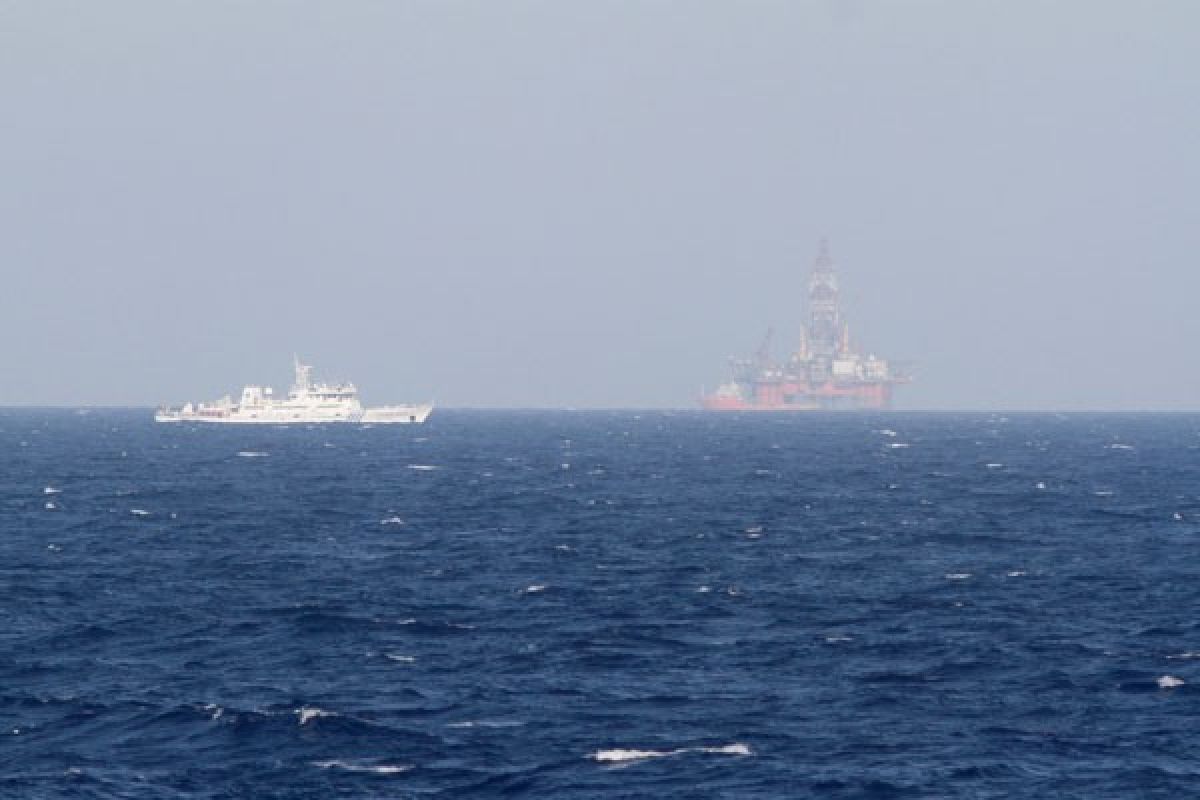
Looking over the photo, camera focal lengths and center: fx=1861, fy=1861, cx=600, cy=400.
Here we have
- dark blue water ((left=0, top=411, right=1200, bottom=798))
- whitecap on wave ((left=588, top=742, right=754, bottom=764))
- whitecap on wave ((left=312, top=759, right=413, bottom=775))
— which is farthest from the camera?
whitecap on wave ((left=588, top=742, right=754, bottom=764))

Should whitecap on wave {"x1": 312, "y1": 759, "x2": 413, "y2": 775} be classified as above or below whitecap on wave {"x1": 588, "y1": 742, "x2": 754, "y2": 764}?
below

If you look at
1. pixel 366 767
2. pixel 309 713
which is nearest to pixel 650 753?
pixel 366 767

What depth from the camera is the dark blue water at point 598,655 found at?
138 feet

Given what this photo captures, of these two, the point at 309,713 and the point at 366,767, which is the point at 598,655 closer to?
the point at 309,713

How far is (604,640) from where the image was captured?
6012cm

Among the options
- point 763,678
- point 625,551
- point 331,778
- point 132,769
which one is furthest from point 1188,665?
point 625,551

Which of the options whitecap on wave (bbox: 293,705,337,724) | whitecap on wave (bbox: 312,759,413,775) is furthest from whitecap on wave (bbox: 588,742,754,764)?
whitecap on wave (bbox: 293,705,337,724)

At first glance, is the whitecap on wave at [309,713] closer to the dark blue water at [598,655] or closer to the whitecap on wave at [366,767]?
the dark blue water at [598,655]

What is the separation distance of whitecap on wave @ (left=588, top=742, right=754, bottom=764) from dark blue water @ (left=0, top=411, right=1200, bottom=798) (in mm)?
141

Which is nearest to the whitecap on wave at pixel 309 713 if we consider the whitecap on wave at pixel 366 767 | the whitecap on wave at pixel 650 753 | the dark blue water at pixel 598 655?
the dark blue water at pixel 598 655

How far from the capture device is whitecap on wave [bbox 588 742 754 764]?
4303 centimetres

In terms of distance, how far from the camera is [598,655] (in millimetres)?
57125

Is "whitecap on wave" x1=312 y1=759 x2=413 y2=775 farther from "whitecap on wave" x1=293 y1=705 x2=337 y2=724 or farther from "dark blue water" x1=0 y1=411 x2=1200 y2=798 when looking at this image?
"whitecap on wave" x1=293 y1=705 x2=337 y2=724

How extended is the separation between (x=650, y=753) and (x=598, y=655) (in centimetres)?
1353
